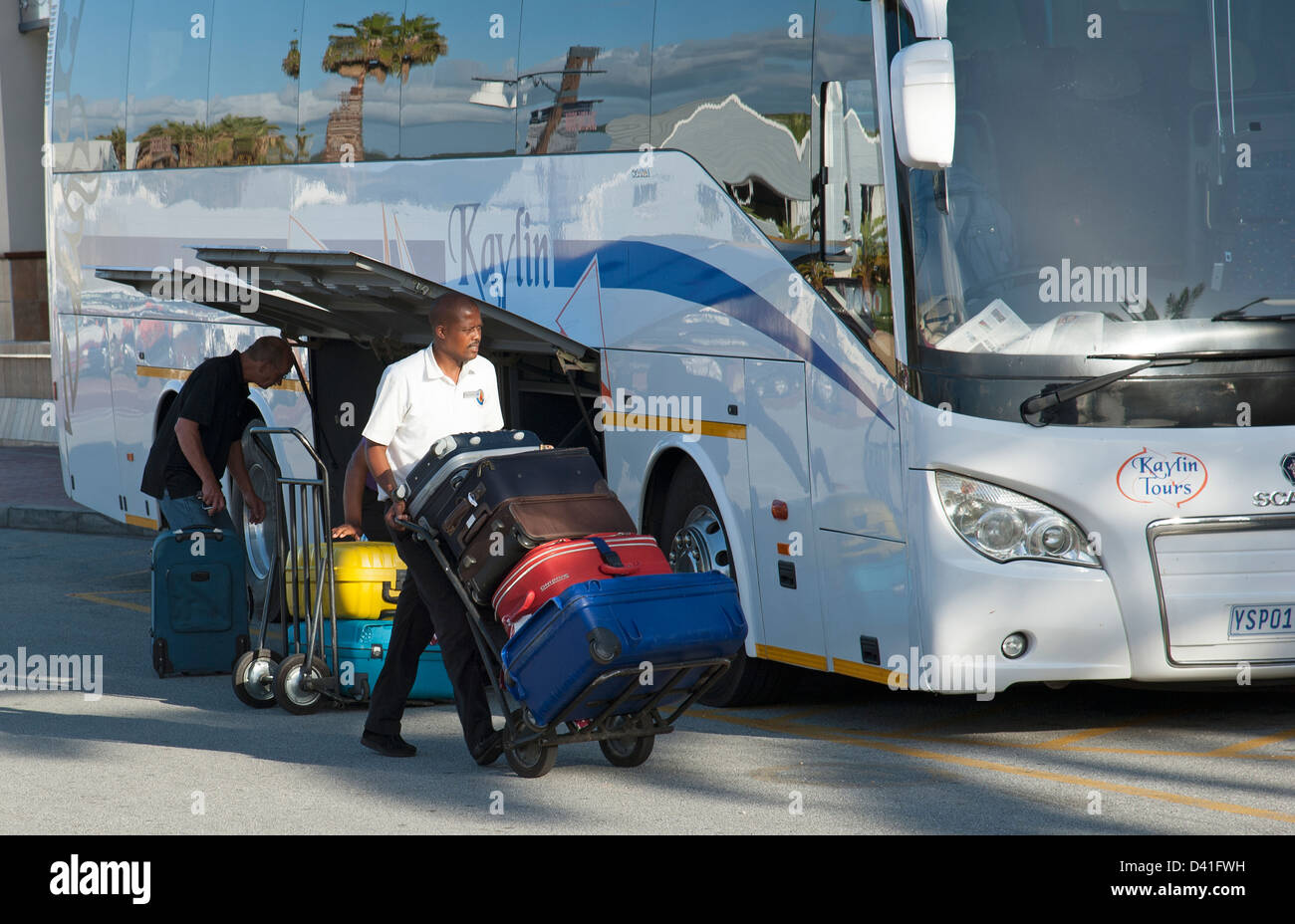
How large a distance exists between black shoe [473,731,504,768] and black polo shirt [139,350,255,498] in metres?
3.30

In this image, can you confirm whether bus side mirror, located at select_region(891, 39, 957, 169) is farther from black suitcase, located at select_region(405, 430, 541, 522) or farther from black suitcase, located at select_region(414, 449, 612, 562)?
black suitcase, located at select_region(405, 430, 541, 522)

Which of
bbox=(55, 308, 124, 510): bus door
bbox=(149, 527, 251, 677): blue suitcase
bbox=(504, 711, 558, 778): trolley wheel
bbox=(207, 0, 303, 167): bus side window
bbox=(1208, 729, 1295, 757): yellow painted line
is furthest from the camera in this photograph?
bbox=(55, 308, 124, 510): bus door

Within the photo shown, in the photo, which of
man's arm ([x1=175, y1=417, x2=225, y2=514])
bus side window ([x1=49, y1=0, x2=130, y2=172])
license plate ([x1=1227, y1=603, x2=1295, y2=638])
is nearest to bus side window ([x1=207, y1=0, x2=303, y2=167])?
bus side window ([x1=49, y1=0, x2=130, y2=172])

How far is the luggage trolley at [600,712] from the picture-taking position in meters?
6.30

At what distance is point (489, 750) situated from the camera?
22.5 feet

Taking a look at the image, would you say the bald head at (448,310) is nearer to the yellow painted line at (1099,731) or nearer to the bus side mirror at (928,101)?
the bus side mirror at (928,101)

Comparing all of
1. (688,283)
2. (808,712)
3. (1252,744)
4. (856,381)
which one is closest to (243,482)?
(688,283)

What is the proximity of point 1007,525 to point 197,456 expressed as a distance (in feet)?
15.1

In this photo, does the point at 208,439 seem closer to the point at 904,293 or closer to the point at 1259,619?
the point at 904,293

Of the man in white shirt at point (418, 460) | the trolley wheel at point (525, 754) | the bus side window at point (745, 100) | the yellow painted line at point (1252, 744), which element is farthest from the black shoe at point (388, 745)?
the yellow painted line at point (1252, 744)

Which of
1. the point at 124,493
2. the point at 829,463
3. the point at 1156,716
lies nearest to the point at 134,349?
the point at 124,493

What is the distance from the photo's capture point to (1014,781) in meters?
6.59

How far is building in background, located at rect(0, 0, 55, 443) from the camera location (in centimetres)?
2812
